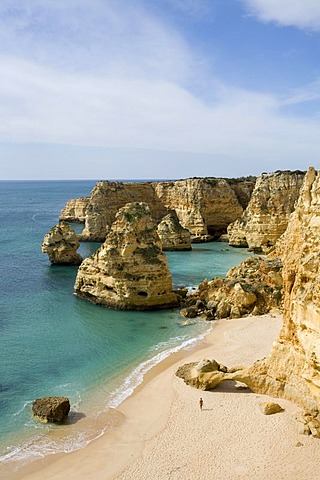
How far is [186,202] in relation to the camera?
72938 millimetres

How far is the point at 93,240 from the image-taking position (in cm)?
7081

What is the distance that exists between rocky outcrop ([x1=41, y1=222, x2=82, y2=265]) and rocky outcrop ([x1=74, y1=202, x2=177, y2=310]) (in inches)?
611

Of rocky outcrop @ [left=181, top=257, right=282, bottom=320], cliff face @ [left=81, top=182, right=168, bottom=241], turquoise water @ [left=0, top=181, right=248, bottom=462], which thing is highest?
cliff face @ [left=81, top=182, right=168, bottom=241]

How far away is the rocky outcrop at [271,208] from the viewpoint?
193 ft

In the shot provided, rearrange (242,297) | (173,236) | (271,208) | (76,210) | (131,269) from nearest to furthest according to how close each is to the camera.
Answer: (242,297) → (131,269) → (271,208) → (173,236) → (76,210)

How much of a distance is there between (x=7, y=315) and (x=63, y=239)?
19.5 metres

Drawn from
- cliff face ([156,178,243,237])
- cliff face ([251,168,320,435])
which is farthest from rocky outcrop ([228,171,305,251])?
cliff face ([251,168,320,435])

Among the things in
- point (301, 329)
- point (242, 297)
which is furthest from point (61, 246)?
point (301, 329)

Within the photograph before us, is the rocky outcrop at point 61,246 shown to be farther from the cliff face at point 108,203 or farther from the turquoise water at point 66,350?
the cliff face at point 108,203

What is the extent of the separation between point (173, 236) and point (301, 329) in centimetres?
4597

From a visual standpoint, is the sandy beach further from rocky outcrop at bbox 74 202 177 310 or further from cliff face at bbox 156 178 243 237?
cliff face at bbox 156 178 243 237

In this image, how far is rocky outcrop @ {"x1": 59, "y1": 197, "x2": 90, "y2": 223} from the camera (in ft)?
313

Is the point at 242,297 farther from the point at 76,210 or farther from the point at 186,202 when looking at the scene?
the point at 76,210

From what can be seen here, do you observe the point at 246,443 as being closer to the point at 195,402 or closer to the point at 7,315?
the point at 195,402
